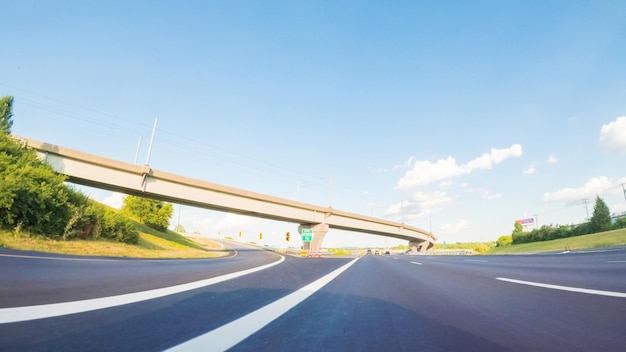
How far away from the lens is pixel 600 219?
4931cm

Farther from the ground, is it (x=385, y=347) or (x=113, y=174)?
(x=113, y=174)

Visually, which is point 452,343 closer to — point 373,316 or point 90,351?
point 373,316

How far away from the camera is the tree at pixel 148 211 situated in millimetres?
40000

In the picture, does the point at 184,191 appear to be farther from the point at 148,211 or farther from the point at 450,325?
the point at 450,325

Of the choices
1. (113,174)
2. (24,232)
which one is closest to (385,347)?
(24,232)

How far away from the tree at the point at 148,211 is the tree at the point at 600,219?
70.7m

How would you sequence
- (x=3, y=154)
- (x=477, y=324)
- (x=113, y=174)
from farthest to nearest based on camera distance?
(x=113, y=174) < (x=3, y=154) < (x=477, y=324)

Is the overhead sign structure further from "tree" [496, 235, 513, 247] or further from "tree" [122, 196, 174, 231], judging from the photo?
"tree" [496, 235, 513, 247]

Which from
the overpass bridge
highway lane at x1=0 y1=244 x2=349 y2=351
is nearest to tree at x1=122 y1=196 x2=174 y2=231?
the overpass bridge

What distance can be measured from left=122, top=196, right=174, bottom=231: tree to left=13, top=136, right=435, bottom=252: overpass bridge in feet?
26.0

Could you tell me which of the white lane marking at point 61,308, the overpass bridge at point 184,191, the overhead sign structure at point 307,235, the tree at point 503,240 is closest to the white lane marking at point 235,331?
the white lane marking at point 61,308

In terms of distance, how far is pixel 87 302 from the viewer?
232cm

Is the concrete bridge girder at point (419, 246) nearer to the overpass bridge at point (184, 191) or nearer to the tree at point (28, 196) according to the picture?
the overpass bridge at point (184, 191)

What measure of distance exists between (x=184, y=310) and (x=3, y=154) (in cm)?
2140
